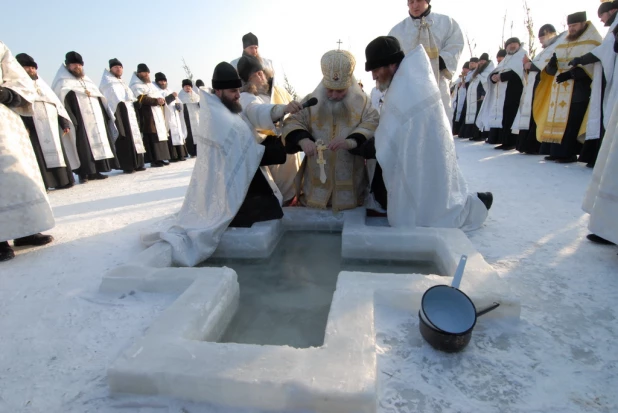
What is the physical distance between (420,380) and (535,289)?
1175mm

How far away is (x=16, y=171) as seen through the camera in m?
3.13

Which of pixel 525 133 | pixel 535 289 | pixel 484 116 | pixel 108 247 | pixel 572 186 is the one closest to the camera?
pixel 535 289

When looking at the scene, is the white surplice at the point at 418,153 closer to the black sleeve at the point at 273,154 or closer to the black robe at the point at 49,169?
the black sleeve at the point at 273,154

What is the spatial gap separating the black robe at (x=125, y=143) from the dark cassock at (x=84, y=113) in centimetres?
74

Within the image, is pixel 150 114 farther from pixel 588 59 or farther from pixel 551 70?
pixel 588 59

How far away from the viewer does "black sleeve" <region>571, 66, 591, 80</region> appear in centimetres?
594

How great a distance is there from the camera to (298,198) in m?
4.08

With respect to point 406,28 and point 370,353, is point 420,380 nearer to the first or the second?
point 370,353

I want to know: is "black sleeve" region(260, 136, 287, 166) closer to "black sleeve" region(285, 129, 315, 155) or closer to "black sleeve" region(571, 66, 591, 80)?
"black sleeve" region(285, 129, 315, 155)

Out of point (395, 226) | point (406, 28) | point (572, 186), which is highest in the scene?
point (406, 28)

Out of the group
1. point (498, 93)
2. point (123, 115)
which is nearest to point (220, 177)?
point (123, 115)

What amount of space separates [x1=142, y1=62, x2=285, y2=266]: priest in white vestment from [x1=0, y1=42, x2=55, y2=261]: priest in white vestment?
1.02m

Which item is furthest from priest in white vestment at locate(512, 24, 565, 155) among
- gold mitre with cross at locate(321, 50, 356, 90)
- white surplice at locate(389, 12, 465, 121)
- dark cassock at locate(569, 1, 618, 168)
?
gold mitre with cross at locate(321, 50, 356, 90)

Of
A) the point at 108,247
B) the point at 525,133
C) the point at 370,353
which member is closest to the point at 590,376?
the point at 370,353
